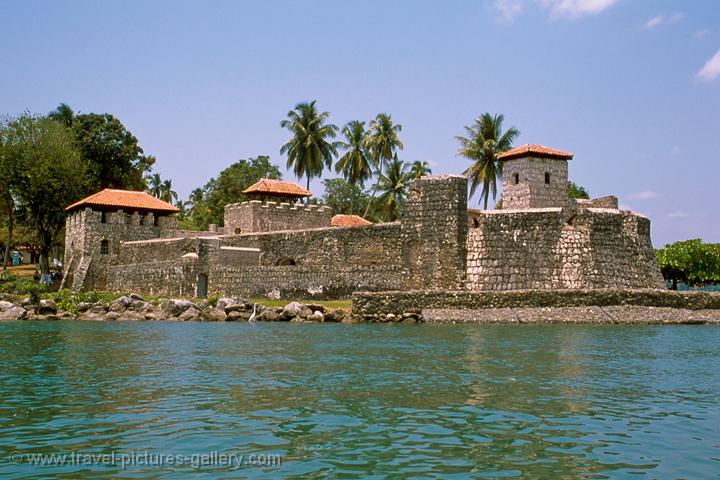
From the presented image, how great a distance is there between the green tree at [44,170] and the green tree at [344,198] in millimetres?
29831

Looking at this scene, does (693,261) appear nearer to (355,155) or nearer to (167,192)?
(355,155)

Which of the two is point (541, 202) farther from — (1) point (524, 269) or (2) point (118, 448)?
(2) point (118, 448)

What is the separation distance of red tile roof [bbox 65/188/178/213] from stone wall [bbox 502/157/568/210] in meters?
21.7

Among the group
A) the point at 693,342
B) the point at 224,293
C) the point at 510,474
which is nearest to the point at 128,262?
the point at 224,293

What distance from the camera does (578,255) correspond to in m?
28.9

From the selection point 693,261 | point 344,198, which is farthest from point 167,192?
point 693,261

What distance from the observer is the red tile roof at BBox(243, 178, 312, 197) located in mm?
45406

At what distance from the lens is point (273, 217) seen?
4400cm

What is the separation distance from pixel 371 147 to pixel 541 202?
22691mm

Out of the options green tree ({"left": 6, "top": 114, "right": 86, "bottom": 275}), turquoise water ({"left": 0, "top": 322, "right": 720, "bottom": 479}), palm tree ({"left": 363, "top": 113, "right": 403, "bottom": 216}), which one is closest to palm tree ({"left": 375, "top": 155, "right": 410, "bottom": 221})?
palm tree ({"left": 363, "top": 113, "right": 403, "bottom": 216})

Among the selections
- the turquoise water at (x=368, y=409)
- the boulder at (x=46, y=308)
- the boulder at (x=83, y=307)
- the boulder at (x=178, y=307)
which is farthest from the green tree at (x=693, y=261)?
the boulder at (x=46, y=308)

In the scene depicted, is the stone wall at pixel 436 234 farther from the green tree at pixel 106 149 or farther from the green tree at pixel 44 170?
the green tree at pixel 106 149

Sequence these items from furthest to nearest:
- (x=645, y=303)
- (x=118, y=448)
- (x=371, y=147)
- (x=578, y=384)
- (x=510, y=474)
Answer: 1. (x=371, y=147)
2. (x=645, y=303)
3. (x=578, y=384)
4. (x=118, y=448)
5. (x=510, y=474)

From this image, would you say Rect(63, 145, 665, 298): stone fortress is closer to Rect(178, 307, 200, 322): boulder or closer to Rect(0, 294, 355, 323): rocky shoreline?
Rect(0, 294, 355, 323): rocky shoreline
